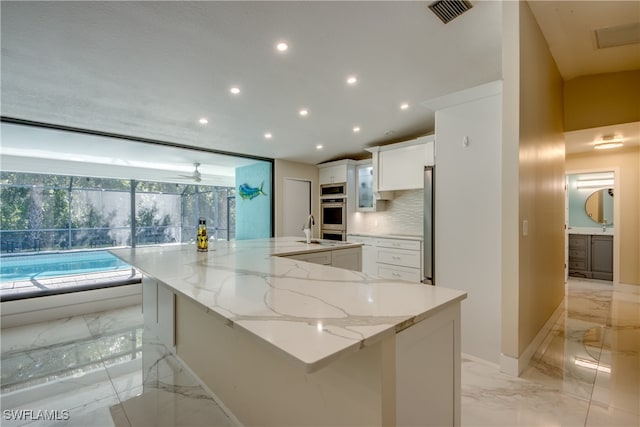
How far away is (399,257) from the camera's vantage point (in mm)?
4207

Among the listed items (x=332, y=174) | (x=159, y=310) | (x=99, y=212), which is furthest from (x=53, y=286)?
(x=332, y=174)

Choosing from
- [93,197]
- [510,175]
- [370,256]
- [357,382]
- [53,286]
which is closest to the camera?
[357,382]

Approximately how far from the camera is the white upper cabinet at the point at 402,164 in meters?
4.14

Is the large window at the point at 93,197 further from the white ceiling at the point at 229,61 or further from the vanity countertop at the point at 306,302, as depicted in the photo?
the vanity countertop at the point at 306,302

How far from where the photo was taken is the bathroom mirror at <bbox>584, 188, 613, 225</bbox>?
4914 mm

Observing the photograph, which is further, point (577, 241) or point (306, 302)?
point (577, 241)

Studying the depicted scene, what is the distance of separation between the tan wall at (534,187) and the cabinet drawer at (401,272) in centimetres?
149

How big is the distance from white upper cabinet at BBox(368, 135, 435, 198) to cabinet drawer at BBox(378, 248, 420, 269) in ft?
3.27

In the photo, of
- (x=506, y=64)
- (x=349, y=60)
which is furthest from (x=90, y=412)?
(x=506, y=64)

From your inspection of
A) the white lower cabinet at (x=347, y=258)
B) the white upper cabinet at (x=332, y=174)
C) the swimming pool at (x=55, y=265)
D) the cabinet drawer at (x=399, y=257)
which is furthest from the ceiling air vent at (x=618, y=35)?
the swimming pool at (x=55, y=265)

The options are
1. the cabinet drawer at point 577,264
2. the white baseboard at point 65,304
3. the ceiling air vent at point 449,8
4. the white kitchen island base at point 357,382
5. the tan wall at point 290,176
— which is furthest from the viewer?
the tan wall at point 290,176

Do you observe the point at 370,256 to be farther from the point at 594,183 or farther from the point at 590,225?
the point at 594,183

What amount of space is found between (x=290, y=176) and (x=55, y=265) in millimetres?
5523

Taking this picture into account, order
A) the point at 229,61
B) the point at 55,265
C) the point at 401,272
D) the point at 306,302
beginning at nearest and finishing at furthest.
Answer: the point at 306,302 → the point at 229,61 → the point at 401,272 → the point at 55,265
